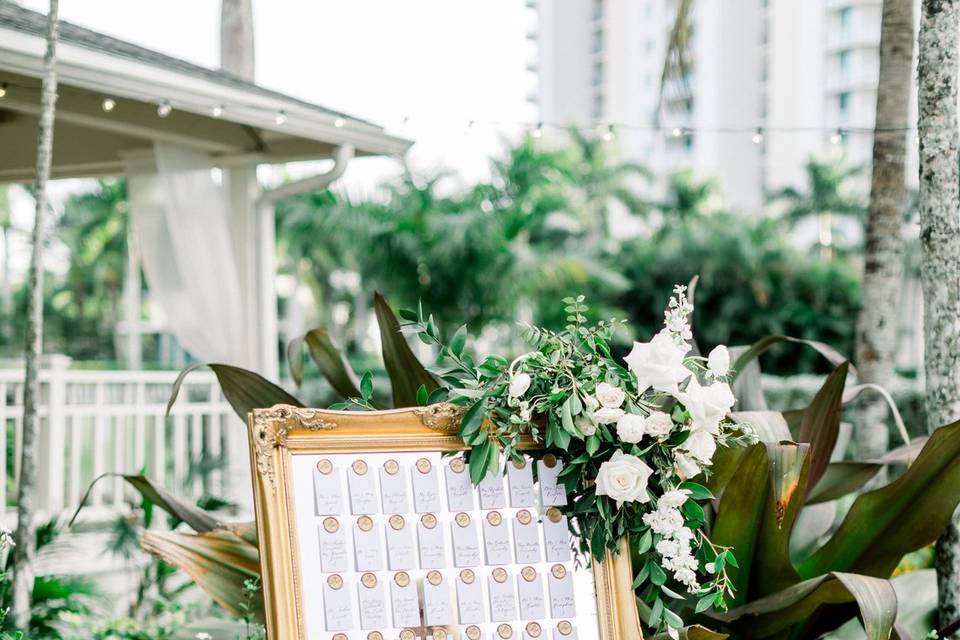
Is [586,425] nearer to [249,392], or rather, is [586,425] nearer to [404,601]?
[404,601]

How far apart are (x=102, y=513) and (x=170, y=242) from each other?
1.71m

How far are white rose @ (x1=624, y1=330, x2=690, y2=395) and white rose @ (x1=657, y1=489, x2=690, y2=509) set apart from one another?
264 mm

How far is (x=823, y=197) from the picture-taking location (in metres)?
29.5

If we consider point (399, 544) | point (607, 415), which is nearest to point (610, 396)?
point (607, 415)

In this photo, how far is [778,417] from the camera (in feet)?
11.2

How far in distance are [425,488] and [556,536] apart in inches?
14.9

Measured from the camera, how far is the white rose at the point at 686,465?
261 cm

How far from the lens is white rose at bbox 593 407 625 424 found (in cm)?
254

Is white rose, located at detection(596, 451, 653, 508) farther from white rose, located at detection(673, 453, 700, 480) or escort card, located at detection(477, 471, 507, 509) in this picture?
escort card, located at detection(477, 471, 507, 509)

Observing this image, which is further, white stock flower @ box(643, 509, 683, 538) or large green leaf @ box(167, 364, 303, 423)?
large green leaf @ box(167, 364, 303, 423)

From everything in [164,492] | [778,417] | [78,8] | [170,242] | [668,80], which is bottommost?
[164,492]

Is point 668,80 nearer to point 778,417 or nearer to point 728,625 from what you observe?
point 778,417

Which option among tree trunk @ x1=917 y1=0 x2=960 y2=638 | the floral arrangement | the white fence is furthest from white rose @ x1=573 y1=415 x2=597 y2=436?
the white fence

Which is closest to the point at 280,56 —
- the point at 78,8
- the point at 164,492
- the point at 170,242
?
the point at 78,8
